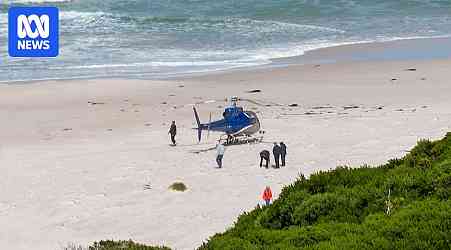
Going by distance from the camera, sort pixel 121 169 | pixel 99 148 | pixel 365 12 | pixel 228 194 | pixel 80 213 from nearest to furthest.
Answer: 1. pixel 80 213
2. pixel 228 194
3. pixel 121 169
4. pixel 99 148
5. pixel 365 12

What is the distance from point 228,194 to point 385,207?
8533 millimetres

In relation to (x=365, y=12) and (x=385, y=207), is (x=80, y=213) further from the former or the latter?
(x=365, y=12)

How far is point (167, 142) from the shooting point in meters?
23.4

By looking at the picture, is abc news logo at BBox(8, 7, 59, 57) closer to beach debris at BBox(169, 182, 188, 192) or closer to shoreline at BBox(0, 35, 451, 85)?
beach debris at BBox(169, 182, 188, 192)

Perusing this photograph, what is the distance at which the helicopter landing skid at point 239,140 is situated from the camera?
22.7m

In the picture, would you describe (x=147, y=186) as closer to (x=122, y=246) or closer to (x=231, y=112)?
(x=231, y=112)

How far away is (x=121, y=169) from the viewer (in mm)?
19797

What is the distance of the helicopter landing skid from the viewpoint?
74.4ft

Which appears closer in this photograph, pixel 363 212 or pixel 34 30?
pixel 363 212

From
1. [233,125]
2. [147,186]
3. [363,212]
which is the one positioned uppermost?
[363,212]

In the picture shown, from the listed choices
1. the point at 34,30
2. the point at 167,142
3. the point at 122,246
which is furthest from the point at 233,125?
the point at 122,246

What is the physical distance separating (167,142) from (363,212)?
15033mm

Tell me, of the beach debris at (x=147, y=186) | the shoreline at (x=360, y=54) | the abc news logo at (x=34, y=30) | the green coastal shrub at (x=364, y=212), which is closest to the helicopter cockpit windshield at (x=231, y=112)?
the beach debris at (x=147, y=186)

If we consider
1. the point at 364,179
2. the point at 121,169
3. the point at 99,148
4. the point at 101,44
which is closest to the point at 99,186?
the point at 121,169
